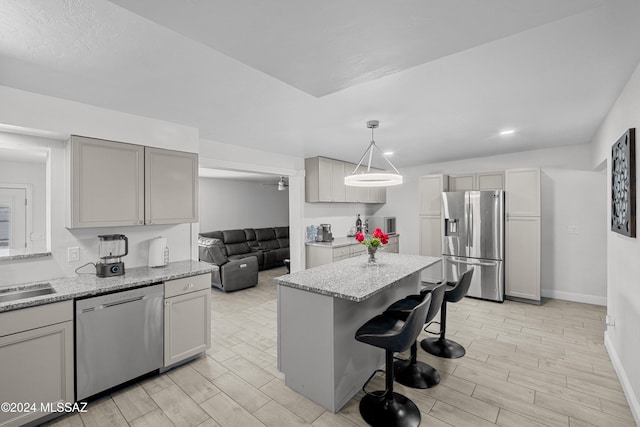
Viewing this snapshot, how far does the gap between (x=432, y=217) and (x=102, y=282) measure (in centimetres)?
479

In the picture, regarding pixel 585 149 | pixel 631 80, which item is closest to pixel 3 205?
pixel 631 80

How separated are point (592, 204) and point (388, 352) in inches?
172

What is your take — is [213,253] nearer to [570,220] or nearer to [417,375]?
[417,375]

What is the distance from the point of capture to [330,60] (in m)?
1.54

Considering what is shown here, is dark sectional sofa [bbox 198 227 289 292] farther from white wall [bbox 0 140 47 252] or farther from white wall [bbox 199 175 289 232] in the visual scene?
white wall [bbox 0 140 47 252]

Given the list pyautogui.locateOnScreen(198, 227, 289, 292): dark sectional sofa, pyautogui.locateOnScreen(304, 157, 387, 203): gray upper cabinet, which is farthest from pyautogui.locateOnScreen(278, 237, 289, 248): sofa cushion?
pyautogui.locateOnScreen(304, 157, 387, 203): gray upper cabinet

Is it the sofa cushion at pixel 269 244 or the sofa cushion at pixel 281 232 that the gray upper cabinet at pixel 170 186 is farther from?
the sofa cushion at pixel 281 232

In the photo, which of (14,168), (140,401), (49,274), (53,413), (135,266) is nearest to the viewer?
(53,413)

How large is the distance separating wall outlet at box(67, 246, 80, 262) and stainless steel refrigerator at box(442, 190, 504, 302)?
15.9 ft

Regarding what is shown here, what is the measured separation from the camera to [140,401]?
221 cm

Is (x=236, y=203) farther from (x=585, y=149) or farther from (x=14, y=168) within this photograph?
(x=585, y=149)

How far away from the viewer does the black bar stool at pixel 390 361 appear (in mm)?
1818

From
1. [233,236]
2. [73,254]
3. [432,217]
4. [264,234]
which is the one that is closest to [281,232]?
[264,234]

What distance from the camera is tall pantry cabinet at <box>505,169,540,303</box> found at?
4293 millimetres
